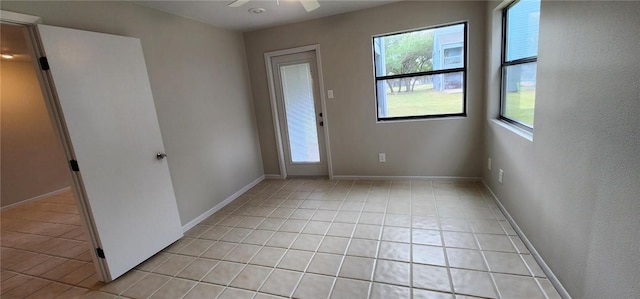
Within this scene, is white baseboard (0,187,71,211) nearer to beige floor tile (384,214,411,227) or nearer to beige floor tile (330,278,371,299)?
beige floor tile (330,278,371,299)

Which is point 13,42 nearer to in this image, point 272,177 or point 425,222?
point 272,177

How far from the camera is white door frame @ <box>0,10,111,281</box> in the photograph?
179cm

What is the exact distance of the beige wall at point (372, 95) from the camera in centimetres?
329

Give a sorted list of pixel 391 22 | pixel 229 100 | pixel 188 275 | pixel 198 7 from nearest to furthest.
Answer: pixel 188 275 < pixel 198 7 < pixel 391 22 < pixel 229 100

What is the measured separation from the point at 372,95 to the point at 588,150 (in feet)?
8.31

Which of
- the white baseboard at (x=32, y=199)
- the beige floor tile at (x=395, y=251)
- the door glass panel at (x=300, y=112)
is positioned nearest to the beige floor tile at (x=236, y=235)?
the beige floor tile at (x=395, y=251)

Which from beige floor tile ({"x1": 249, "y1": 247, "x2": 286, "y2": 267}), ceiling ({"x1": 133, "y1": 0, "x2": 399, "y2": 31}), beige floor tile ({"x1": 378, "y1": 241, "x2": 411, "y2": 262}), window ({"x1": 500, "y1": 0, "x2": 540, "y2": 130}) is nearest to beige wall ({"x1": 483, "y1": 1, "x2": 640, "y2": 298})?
window ({"x1": 500, "y1": 0, "x2": 540, "y2": 130})

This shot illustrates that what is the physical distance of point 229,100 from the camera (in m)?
3.79

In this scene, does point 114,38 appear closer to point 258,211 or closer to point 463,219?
point 258,211

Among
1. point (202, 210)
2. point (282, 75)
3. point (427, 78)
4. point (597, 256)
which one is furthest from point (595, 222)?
point (282, 75)

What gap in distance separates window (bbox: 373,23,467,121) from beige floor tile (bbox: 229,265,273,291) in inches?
100

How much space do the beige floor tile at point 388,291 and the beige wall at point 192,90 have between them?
2199 millimetres

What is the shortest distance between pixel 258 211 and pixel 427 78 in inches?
107

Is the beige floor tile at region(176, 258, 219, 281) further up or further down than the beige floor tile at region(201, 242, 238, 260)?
further down
